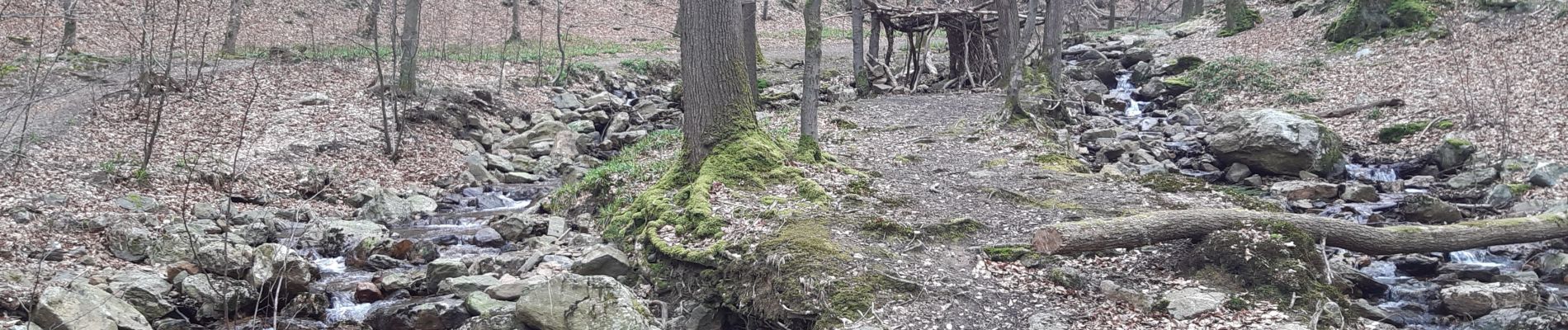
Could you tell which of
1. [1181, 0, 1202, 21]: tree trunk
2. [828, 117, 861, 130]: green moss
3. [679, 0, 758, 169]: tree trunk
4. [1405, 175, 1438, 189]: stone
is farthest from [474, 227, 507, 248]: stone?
[1181, 0, 1202, 21]: tree trunk

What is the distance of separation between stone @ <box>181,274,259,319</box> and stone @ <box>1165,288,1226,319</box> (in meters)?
6.79

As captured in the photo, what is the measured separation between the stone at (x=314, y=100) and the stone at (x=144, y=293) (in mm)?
8375

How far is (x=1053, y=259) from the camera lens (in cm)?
648

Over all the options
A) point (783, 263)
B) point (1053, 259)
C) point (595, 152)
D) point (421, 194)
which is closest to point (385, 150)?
point (421, 194)

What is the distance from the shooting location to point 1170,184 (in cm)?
912

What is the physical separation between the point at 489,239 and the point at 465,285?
88.5 inches

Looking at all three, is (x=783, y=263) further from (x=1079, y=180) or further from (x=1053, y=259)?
(x=1079, y=180)

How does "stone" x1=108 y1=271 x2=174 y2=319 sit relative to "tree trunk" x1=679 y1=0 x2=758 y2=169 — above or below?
below

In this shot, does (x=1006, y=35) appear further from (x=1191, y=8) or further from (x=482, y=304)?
(x=1191, y=8)

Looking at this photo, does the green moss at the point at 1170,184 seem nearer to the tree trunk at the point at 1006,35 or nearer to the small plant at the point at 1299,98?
the tree trunk at the point at 1006,35

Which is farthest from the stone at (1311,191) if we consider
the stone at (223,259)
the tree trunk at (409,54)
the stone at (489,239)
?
the tree trunk at (409,54)

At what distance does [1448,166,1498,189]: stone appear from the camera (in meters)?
10.5

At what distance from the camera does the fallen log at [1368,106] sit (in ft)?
45.6

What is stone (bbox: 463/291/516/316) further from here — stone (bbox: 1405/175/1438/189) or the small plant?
the small plant
